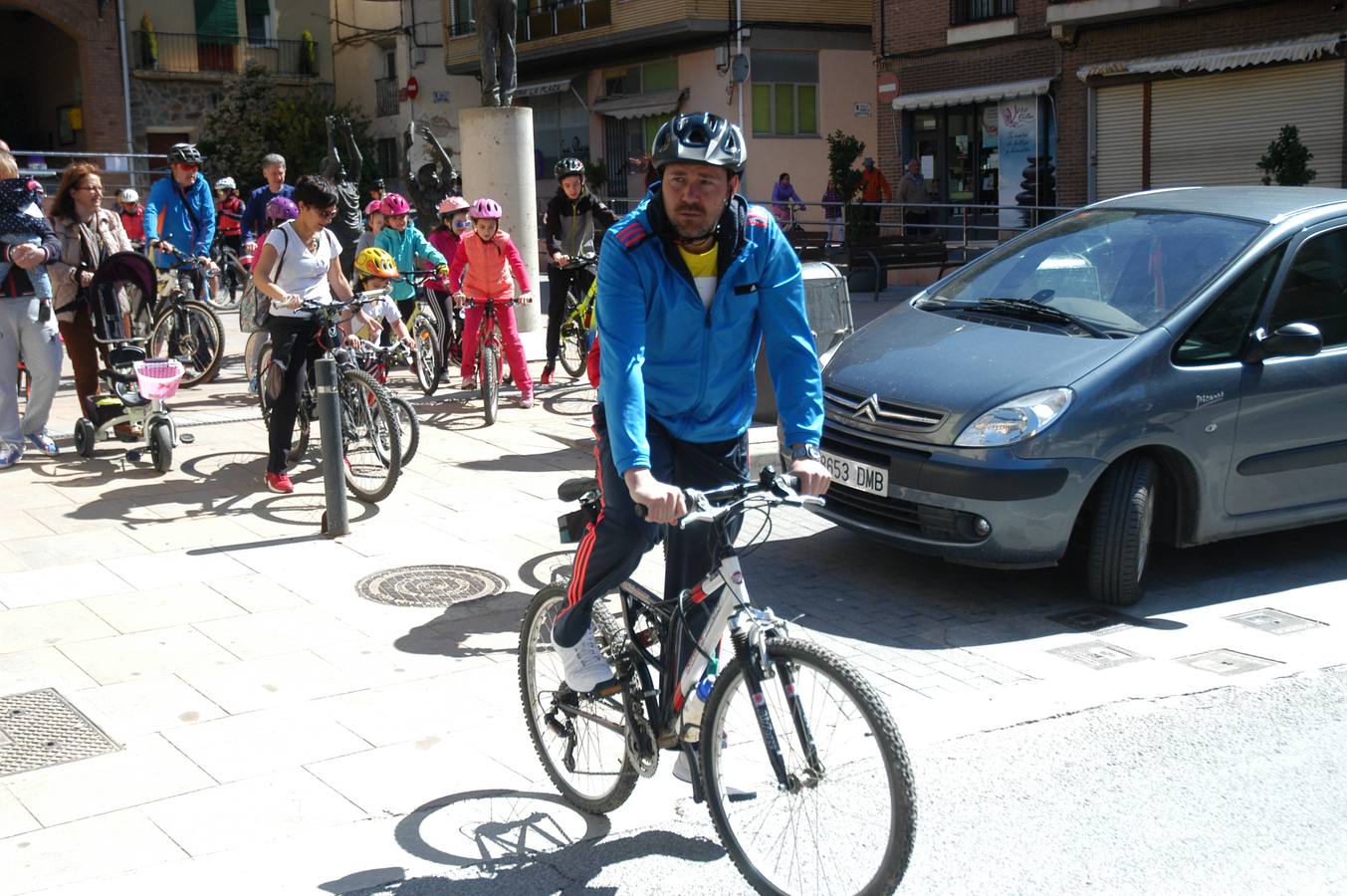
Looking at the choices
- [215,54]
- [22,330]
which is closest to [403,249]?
[22,330]

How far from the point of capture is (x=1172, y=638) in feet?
19.5

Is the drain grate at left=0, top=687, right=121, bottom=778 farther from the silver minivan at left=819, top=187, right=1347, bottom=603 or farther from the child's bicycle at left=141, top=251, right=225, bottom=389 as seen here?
the child's bicycle at left=141, top=251, right=225, bottom=389

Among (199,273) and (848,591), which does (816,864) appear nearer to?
(848,591)

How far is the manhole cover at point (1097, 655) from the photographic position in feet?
18.6

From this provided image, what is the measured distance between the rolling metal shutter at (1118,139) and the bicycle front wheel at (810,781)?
23573 mm

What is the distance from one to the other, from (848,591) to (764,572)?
50cm

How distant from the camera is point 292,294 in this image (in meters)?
8.42

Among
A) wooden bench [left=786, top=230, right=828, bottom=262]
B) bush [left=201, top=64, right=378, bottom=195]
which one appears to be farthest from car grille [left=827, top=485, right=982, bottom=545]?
bush [left=201, top=64, right=378, bottom=195]

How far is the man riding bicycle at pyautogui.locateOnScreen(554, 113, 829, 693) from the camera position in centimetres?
367

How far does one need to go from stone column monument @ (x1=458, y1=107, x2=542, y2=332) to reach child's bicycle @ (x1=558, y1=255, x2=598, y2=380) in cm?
258

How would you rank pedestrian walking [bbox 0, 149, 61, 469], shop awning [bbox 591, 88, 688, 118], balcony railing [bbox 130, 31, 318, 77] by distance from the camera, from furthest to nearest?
balcony railing [bbox 130, 31, 318, 77]
shop awning [bbox 591, 88, 688, 118]
pedestrian walking [bbox 0, 149, 61, 469]

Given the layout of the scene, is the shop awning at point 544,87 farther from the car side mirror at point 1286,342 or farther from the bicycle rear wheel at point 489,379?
the car side mirror at point 1286,342

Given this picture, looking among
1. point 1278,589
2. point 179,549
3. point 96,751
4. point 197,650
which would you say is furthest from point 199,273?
point 1278,589

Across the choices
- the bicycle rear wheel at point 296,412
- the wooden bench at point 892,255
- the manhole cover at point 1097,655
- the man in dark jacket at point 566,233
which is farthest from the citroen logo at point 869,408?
the wooden bench at point 892,255
